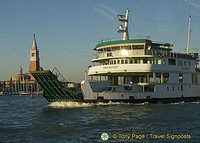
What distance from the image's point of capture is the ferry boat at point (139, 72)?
28.3 meters

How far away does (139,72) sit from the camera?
30562mm

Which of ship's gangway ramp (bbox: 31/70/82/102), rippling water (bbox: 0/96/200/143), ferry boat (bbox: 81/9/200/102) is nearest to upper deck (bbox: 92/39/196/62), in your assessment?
ferry boat (bbox: 81/9/200/102)

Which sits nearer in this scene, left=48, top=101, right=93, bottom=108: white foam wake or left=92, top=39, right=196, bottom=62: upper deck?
left=48, top=101, right=93, bottom=108: white foam wake

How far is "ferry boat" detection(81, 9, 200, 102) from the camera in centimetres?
2833

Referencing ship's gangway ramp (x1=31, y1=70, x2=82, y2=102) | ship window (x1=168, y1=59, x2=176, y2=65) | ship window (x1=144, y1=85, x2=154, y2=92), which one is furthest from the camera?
ship window (x1=168, y1=59, x2=176, y2=65)

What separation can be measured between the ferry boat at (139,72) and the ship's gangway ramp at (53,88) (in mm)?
1577

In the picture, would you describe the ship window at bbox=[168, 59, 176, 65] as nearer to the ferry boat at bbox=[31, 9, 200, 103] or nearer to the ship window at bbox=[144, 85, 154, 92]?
the ferry boat at bbox=[31, 9, 200, 103]

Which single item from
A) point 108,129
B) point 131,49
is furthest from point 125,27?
point 108,129

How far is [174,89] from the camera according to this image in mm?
32625

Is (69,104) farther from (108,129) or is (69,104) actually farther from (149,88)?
(108,129)

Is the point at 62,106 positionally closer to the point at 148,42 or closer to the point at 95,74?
the point at 95,74

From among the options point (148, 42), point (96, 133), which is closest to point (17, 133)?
point (96, 133)

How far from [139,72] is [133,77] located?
4412 millimetres

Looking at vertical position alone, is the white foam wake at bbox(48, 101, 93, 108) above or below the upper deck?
below
